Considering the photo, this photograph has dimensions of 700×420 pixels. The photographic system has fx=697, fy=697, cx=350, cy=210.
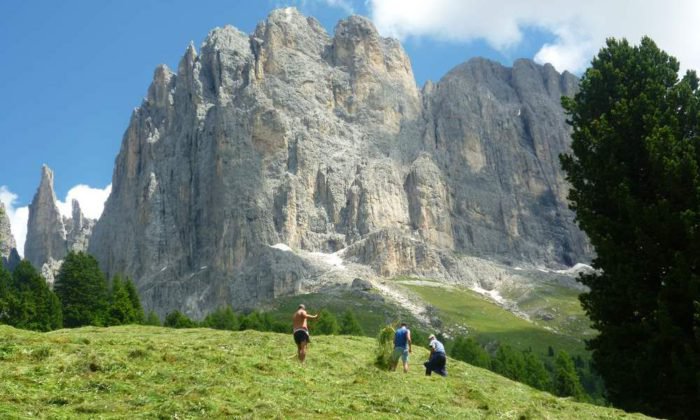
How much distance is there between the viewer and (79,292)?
121062 mm

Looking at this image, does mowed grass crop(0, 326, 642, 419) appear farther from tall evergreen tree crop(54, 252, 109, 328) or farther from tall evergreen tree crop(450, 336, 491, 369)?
tall evergreen tree crop(450, 336, 491, 369)

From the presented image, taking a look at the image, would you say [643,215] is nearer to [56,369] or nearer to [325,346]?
[325,346]

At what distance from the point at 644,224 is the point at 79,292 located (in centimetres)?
10651

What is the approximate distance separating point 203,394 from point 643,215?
78.6 feet

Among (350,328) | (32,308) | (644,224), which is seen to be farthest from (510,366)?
(644,224)

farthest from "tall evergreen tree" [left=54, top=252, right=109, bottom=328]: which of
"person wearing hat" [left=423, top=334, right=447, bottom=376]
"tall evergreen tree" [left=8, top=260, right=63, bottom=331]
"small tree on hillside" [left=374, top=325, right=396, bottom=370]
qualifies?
"person wearing hat" [left=423, top=334, right=447, bottom=376]

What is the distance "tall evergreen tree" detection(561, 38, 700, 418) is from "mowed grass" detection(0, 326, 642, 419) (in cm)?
476

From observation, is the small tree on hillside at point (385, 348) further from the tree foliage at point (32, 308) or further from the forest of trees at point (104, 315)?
the tree foliage at point (32, 308)

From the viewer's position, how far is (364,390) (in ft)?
91.5

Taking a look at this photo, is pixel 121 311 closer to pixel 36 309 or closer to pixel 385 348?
pixel 36 309

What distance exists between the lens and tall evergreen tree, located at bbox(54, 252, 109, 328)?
117 meters

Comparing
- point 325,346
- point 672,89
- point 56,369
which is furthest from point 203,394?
point 672,89

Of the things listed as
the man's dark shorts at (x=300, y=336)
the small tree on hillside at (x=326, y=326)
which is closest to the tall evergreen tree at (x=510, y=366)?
the small tree on hillside at (x=326, y=326)

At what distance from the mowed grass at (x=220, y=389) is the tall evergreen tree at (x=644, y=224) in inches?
188
